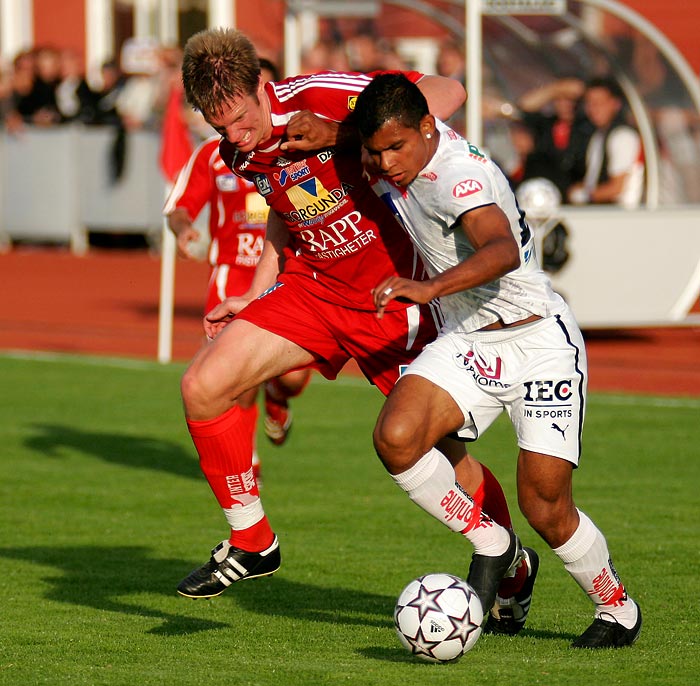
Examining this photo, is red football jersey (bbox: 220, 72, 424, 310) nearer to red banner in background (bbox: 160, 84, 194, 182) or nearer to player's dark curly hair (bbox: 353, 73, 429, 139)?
player's dark curly hair (bbox: 353, 73, 429, 139)

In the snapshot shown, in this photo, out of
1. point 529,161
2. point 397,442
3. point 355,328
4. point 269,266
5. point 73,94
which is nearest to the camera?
point 397,442

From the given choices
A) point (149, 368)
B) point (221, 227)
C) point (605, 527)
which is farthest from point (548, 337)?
point (149, 368)

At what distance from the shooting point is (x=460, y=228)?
530 centimetres

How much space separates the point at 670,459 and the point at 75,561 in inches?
159

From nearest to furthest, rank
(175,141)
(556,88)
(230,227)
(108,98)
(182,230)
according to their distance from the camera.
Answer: (182,230) → (230,227) → (175,141) → (556,88) → (108,98)

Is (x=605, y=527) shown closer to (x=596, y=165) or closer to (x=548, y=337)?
(x=548, y=337)

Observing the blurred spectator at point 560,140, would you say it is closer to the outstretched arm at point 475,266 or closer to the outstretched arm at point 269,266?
the outstretched arm at point 269,266

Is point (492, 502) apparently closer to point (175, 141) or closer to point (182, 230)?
point (182, 230)

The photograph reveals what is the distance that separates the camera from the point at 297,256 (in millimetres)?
6348

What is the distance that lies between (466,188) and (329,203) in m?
0.97

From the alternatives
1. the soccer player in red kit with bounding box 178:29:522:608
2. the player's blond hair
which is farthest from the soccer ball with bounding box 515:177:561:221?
the player's blond hair

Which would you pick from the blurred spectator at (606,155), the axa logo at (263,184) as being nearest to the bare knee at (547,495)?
the axa logo at (263,184)

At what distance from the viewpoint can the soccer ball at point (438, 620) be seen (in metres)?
5.20

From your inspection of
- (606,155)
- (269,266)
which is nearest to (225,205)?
(269,266)
